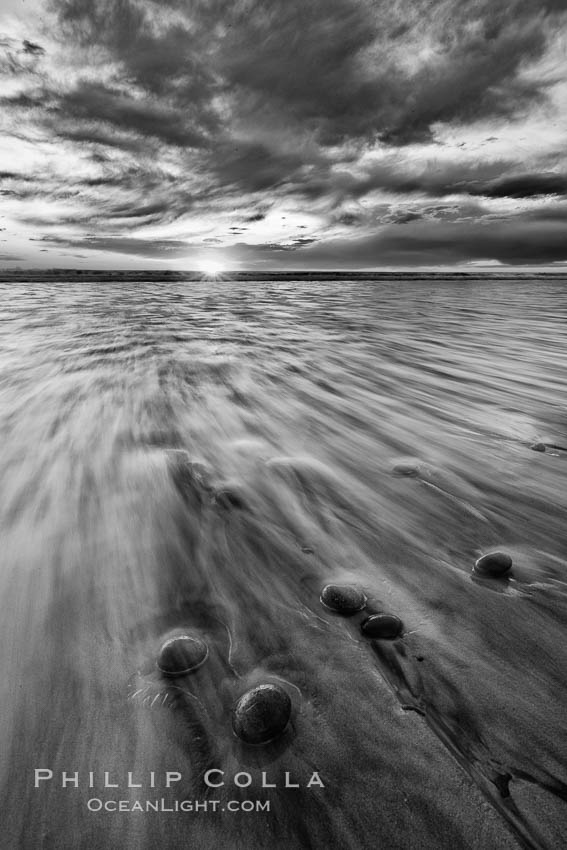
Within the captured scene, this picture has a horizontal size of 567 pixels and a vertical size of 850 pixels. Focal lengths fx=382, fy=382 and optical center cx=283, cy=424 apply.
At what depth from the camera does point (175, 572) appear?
5.21 ft

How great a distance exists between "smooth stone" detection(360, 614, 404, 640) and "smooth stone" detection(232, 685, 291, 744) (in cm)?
37

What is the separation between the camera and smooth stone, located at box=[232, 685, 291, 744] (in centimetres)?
98

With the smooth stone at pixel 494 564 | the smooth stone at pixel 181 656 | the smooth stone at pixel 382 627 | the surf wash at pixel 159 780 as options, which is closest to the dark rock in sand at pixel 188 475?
the smooth stone at pixel 181 656

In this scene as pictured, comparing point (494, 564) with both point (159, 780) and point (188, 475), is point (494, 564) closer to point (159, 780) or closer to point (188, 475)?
point (159, 780)

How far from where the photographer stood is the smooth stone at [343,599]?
137 centimetres

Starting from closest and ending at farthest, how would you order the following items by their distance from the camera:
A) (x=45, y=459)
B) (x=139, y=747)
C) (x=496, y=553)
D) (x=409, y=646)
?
(x=139, y=747) → (x=409, y=646) → (x=496, y=553) → (x=45, y=459)

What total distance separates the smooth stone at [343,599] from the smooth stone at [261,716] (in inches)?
15.4

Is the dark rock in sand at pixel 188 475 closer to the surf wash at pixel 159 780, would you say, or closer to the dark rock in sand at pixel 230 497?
the dark rock in sand at pixel 230 497

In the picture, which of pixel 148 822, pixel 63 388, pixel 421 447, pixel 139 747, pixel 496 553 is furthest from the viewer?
pixel 63 388

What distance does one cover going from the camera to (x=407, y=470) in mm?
2393

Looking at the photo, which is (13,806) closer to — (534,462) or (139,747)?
(139,747)

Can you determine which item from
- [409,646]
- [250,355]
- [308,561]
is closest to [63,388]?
[250,355]

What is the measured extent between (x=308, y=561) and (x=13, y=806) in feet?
3.62

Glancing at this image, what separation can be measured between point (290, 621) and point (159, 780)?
562 millimetres
